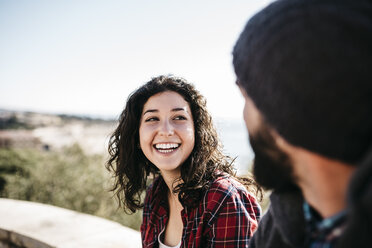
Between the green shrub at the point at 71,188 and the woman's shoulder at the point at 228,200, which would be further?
the green shrub at the point at 71,188

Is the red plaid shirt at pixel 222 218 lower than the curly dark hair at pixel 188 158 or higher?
lower

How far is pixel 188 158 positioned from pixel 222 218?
68cm

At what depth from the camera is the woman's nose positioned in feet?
7.27

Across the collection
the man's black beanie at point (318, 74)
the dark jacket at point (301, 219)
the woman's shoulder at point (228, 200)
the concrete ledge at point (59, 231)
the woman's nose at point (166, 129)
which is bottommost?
the concrete ledge at point (59, 231)

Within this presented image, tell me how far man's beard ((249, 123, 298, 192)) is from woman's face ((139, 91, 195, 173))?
3.89ft

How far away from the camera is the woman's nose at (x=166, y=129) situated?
221cm

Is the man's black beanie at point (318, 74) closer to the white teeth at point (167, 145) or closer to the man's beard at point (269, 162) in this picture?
the man's beard at point (269, 162)

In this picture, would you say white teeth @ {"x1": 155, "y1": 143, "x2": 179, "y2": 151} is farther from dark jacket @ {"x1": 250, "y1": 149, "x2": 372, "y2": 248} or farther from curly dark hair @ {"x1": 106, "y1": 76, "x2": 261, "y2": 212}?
dark jacket @ {"x1": 250, "y1": 149, "x2": 372, "y2": 248}

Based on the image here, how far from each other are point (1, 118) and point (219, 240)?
55.0 meters

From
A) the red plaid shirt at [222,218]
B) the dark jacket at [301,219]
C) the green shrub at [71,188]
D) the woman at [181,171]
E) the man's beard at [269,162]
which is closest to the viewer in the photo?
the dark jacket at [301,219]

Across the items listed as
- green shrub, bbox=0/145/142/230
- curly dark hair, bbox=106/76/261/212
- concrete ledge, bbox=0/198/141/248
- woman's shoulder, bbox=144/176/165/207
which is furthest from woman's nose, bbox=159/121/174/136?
green shrub, bbox=0/145/142/230

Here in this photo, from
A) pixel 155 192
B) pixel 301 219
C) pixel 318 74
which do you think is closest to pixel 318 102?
pixel 318 74

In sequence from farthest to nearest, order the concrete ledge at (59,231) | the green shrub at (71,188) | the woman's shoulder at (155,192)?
the green shrub at (71,188) → the concrete ledge at (59,231) → the woman's shoulder at (155,192)

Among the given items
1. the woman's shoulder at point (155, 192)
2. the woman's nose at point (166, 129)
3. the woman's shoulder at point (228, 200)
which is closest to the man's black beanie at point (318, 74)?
the woman's shoulder at point (228, 200)
